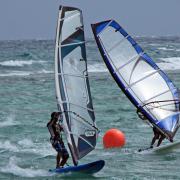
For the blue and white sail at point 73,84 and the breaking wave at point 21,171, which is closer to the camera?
the blue and white sail at point 73,84

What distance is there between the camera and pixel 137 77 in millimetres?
17719

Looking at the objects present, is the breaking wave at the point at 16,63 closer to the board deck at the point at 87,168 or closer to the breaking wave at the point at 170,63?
the breaking wave at the point at 170,63

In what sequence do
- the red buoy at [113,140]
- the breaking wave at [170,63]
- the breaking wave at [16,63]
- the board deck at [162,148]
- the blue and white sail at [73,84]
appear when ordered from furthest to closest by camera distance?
1. the breaking wave at [16,63]
2. the breaking wave at [170,63]
3. the red buoy at [113,140]
4. the board deck at [162,148]
5. the blue and white sail at [73,84]

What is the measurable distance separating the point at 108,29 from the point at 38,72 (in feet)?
106

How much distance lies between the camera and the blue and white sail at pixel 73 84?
13633 millimetres

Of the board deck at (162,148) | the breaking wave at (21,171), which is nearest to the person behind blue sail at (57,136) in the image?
the breaking wave at (21,171)

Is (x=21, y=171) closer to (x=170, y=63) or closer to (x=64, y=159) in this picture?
(x=64, y=159)

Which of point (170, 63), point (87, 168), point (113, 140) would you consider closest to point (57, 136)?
point (87, 168)

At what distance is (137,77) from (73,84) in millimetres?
4101

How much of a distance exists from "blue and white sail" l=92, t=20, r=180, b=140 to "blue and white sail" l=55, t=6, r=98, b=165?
2.98 metres

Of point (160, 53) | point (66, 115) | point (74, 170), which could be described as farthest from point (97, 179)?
point (160, 53)

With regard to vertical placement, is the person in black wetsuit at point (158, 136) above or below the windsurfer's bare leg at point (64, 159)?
below

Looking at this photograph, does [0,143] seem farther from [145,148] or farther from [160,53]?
[160,53]

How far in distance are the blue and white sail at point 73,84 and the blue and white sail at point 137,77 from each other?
2.98m
